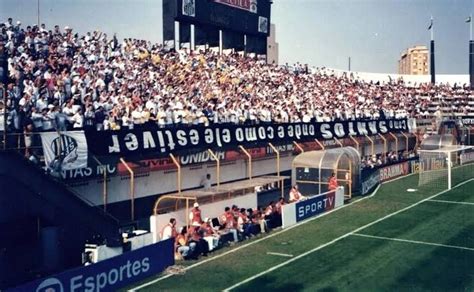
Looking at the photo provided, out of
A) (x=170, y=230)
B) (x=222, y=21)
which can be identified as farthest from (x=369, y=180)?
(x=170, y=230)

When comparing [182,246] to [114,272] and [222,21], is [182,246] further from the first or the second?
[222,21]

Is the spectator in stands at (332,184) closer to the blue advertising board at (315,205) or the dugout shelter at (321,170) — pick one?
the dugout shelter at (321,170)

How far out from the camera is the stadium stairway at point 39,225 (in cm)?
1521

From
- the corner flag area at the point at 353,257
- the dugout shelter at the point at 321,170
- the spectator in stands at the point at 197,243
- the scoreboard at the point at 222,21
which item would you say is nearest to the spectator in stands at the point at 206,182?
the dugout shelter at the point at 321,170

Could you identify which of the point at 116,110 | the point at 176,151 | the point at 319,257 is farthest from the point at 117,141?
the point at 319,257

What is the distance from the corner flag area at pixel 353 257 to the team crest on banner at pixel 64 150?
14.9 ft

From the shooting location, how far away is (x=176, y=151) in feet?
80.3

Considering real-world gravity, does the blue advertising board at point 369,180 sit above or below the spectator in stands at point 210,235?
above

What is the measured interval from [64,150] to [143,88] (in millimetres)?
9678

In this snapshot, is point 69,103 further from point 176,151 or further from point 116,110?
point 176,151

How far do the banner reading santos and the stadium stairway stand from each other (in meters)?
3.28

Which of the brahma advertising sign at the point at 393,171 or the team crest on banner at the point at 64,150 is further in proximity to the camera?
the brahma advertising sign at the point at 393,171

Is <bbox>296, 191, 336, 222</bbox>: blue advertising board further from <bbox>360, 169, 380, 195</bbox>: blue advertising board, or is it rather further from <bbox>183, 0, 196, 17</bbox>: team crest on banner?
<bbox>183, 0, 196, 17</bbox>: team crest on banner

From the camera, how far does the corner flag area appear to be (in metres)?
15.7
